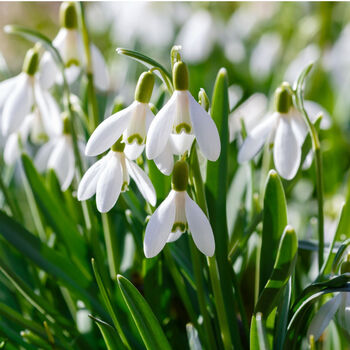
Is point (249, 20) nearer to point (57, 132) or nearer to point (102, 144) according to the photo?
point (57, 132)

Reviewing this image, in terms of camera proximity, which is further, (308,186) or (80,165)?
(308,186)

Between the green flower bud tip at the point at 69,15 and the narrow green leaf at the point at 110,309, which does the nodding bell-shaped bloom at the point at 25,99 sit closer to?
the green flower bud tip at the point at 69,15

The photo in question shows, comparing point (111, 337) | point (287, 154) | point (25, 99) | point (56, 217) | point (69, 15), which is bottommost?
point (111, 337)

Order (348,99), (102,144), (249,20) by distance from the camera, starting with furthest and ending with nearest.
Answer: (249,20) < (348,99) < (102,144)

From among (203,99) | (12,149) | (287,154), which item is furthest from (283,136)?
(12,149)

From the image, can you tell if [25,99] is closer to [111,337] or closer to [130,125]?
[130,125]

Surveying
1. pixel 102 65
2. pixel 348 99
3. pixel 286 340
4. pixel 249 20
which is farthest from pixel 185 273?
pixel 249 20

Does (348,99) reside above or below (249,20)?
below
